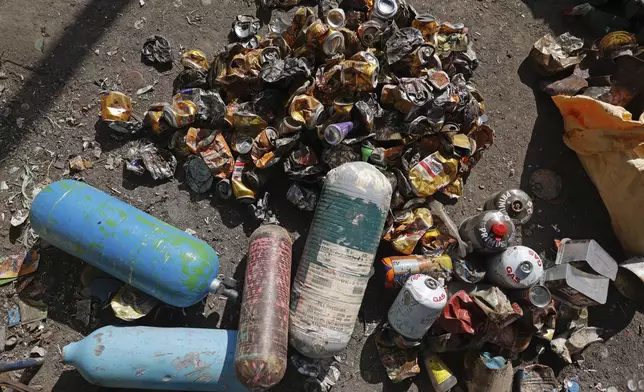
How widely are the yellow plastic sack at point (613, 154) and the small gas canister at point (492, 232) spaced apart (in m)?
1.01

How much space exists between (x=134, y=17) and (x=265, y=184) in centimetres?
172

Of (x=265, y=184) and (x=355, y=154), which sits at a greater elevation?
(x=355, y=154)

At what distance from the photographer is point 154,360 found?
8.80 feet

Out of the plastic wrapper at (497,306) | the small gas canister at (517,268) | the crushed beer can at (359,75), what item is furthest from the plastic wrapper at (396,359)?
the crushed beer can at (359,75)

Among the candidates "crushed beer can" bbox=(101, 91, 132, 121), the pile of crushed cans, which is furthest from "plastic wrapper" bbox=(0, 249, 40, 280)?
"crushed beer can" bbox=(101, 91, 132, 121)

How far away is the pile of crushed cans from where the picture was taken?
2.98 meters

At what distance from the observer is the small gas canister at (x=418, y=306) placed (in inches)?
112

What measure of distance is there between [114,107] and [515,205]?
2.93 meters

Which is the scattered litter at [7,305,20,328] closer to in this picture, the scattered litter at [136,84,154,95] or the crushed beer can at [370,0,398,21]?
the scattered litter at [136,84,154,95]

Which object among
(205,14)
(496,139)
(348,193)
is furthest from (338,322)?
(205,14)

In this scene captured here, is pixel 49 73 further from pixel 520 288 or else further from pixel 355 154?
pixel 520 288

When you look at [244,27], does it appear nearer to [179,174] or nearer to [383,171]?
[179,174]

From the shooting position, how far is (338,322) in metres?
2.82

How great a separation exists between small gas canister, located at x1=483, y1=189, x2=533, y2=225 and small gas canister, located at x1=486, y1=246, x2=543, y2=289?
35 cm
